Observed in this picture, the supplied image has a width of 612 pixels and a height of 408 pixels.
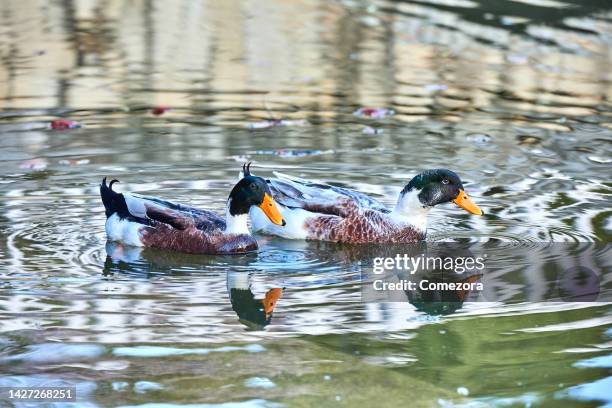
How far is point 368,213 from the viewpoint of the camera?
10.2 metres

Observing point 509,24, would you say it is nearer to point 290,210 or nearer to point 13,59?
point 13,59

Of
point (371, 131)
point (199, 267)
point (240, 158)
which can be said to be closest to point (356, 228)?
point (199, 267)

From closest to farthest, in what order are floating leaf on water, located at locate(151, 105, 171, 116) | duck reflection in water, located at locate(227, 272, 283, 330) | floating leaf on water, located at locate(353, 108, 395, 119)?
duck reflection in water, located at locate(227, 272, 283, 330) → floating leaf on water, located at locate(353, 108, 395, 119) → floating leaf on water, located at locate(151, 105, 171, 116)

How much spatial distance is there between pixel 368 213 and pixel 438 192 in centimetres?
57

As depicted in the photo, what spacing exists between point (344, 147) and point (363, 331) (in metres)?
5.15

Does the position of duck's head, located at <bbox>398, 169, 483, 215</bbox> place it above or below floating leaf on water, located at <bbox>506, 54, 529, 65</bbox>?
above

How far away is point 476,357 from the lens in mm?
7117

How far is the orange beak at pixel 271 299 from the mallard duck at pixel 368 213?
1692mm

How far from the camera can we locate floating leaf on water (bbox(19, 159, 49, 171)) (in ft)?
38.2

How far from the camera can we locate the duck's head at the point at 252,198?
379 inches

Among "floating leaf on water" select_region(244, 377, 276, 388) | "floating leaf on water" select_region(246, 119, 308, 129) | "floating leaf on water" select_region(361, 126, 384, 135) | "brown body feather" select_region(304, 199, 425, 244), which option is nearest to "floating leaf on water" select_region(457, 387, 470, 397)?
"floating leaf on water" select_region(244, 377, 276, 388)

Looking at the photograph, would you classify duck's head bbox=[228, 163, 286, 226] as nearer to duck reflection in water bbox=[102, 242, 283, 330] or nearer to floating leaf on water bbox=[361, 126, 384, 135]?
duck reflection in water bbox=[102, 242, 283, 330]

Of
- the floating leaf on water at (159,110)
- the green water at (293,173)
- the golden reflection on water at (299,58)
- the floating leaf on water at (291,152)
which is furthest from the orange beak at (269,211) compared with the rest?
the floating leaf on water at (159,110)

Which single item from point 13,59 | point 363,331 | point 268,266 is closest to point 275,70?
point 13,59
